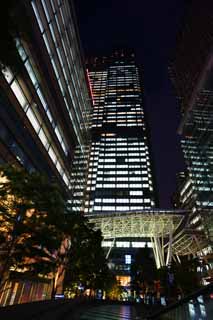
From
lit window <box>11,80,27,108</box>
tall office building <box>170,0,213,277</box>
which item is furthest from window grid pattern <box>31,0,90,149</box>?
tall office building <box>170,0,213,277</box>

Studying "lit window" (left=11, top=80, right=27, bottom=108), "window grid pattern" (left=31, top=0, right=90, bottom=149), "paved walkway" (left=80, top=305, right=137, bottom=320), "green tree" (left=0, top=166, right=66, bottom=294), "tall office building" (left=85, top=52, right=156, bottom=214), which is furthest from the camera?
"tall office building" (left=85, top=52, right=156, bottom=214)

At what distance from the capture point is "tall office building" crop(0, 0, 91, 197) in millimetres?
22531

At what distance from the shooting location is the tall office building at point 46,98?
2253 centimetres

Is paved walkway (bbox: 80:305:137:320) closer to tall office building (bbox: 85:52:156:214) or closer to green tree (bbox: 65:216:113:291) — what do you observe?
green tree (bbox: 65:216:113:291)

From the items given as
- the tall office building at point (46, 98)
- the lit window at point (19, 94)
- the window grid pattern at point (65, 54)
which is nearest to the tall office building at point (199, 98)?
the window grid pattern at point (65, 54)

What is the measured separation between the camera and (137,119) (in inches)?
5399

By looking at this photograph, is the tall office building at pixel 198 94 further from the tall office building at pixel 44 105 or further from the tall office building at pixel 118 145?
the tall office building at pixel 118 145

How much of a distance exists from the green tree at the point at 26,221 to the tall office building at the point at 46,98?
7648 mm

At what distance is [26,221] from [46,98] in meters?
24.2

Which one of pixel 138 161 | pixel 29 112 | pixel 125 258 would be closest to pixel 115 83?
pixel 138 161

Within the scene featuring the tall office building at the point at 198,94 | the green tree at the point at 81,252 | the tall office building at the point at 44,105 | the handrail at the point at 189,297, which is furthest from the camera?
the tall office building at the point at 198,94

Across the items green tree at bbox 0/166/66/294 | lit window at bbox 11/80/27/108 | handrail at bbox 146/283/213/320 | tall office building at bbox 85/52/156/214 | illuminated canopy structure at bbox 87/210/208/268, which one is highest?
tall office building at bbox 85/52/156/214

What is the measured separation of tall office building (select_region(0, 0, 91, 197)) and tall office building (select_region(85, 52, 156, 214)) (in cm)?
3734

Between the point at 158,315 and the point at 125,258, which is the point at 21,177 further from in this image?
the point at 125,258
